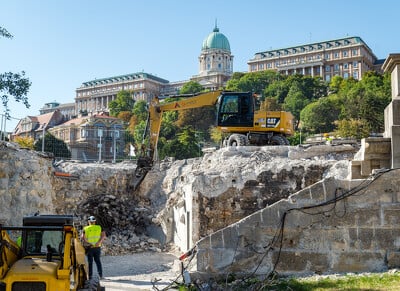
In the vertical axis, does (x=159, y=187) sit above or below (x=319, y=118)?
below

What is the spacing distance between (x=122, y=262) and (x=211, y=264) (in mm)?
6191

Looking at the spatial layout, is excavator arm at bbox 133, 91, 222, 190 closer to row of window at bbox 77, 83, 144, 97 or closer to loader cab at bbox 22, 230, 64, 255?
loader cab at bbox 22, 230, 64, 255

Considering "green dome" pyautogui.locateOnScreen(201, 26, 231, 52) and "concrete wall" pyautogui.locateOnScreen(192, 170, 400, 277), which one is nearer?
"concrete wall" pyautogui.locateOnScreen(192, 170, 400, 277)

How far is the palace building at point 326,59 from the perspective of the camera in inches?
4641

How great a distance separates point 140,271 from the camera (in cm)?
1242

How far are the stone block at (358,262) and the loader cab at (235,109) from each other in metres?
11.5

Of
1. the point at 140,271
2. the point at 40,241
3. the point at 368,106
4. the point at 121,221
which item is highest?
the point at 368,106

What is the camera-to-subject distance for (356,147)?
51.4 ft

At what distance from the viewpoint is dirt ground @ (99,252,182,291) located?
32.5 ft

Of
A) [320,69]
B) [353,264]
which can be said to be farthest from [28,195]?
[320,69]

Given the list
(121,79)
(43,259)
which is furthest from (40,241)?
(121,79)

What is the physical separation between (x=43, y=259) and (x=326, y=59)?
120177mm

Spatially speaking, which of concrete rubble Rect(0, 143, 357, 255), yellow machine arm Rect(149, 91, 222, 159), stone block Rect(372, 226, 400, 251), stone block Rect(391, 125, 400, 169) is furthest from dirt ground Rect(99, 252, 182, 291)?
yellow machine arm Rect(149, 91, 222, 159)

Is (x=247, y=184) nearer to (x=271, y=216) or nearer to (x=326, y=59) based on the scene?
(x=271, y=216)
